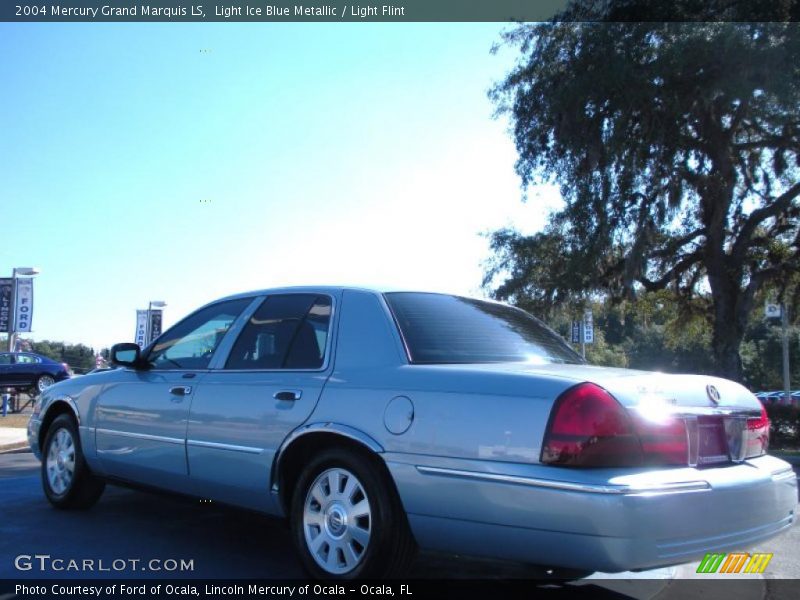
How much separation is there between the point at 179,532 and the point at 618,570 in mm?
3301

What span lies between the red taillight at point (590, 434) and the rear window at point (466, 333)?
0.87 m

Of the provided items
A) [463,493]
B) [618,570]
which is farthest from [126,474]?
[618,570]

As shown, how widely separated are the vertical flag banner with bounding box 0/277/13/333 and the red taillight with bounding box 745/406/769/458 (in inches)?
871

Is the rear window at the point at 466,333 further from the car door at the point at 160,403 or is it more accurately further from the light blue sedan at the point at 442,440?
the car door at the point at 160,403

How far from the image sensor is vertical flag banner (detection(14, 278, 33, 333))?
2205 cm

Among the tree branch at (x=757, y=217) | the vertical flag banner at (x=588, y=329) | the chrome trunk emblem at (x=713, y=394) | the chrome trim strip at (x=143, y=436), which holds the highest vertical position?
the tree branch at (x=757, y=217)

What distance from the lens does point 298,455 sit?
435 cm

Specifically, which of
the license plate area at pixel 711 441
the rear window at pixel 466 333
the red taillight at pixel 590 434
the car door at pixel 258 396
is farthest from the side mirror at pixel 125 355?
the license plate area at pixel 711 441

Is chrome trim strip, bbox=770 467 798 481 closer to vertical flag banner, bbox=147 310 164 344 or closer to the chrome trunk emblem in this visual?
the chrome trunk emblem

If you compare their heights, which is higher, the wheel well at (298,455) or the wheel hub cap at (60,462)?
the wheel well at (298,455)

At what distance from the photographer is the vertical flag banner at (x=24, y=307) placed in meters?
22.0

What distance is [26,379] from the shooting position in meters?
26.3

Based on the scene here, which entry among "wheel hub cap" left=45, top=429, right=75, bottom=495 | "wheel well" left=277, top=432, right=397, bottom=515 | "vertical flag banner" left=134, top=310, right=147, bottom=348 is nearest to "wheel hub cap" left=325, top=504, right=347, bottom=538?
"wheel well" left=277, top=432, right=397, bottom=515

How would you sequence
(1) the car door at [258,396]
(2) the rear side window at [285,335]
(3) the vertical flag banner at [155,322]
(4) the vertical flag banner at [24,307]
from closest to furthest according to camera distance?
(1) the car door at [258,396]
(2) the rear side window at [285,335]
(4) the vertical flag banner at [24,307]
(3) the vertical flag banner at [155,322]
